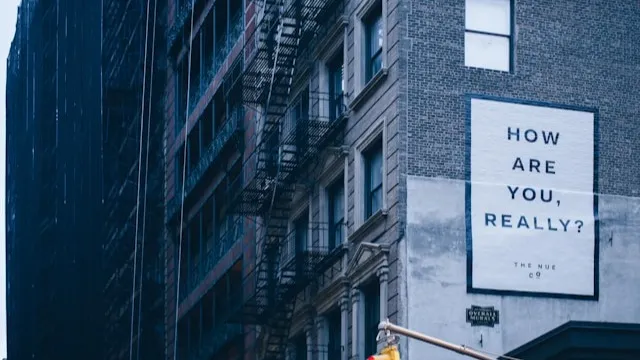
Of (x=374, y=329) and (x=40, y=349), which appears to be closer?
(x=374, y=329)

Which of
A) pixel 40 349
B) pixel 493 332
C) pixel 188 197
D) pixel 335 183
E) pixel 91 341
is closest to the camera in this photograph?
pixel 493 332

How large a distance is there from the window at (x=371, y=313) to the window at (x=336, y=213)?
111 inches

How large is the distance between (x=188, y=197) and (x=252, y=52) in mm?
12328

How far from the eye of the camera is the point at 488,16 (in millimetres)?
40750

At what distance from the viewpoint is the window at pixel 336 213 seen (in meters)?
44.0

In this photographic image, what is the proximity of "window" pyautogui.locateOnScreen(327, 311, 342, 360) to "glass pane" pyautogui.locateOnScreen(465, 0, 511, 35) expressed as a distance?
8971 mm

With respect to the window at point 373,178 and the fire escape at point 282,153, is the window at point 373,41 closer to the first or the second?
the fire escape at point 282,153

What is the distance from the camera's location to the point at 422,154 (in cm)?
3906

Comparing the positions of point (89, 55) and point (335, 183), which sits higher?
point (89, 55)

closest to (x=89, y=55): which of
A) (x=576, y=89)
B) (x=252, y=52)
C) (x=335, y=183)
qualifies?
(x=252, y=52)

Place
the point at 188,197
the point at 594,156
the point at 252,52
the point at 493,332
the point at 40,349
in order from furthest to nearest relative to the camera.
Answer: the point at 40,349 < the point at 188,197 < the point at 252,52 < the point at 594,156 < the point at 493,332

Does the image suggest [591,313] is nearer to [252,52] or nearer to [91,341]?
[252,52]

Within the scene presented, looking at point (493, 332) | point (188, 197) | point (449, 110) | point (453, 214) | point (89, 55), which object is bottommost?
point (493, 332)

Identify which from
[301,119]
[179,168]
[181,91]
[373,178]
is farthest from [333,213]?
[181,91]
